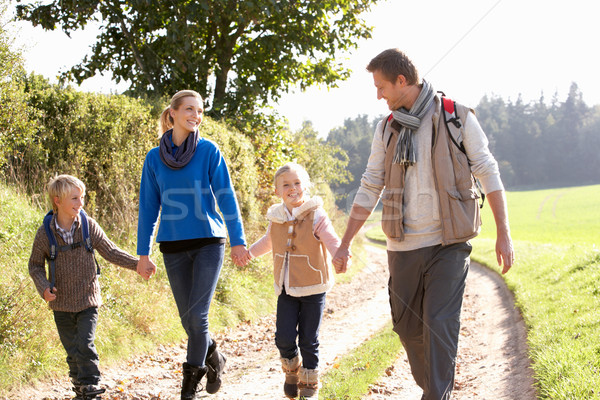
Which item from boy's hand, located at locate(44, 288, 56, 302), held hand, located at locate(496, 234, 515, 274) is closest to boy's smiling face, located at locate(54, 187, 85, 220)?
boy's hand, located at locate(44, 288, 56, 302)

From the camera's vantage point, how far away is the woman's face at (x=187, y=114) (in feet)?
14.6

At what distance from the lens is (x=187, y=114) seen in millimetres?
4461

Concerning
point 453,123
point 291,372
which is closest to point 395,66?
point 453,123

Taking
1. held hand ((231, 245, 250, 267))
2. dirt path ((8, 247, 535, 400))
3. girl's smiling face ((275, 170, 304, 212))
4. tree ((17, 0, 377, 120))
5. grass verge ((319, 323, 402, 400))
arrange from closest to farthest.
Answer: held hand ((231, 245, 250, 267))
girl's smiling face ((275, 170, 304, 212))
grass verge ((319, 323, 402, 400))
dirt path ((8, 247, 535, 400))
tree ((17, 0, 377, 120))

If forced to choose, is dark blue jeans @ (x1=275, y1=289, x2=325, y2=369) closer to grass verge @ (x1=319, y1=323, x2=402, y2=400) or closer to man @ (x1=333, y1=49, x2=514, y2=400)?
grass verge @ (x1=319, y1=323, x2=402, y2=400)

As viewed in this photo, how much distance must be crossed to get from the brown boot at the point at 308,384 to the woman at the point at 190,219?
2.64 feet

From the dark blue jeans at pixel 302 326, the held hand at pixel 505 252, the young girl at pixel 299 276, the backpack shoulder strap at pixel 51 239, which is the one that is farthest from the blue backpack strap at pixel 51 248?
the held hand at pixel 505 252

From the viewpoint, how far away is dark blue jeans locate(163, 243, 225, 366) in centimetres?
428

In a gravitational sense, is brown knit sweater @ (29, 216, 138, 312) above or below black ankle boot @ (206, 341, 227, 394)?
above

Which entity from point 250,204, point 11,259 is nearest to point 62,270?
point 11,259

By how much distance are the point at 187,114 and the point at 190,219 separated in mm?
868

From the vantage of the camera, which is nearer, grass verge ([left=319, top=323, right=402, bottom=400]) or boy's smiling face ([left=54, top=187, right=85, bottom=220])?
boy's smiling face ([left=54, top=187, right=85, bottom=220])

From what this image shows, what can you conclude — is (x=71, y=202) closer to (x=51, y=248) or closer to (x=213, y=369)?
(x=51, y=248)

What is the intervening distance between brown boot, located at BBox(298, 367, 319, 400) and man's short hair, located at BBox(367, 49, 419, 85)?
2.50m
